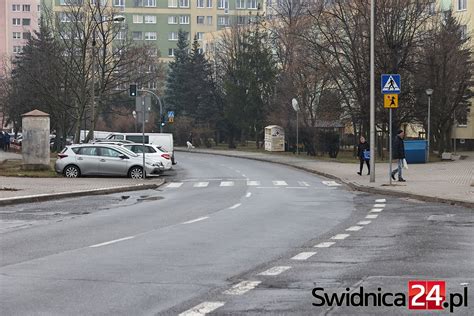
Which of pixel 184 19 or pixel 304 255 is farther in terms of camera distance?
pixel 184 19

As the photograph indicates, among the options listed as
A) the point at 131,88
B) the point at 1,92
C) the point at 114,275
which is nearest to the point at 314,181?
the point at 131,88

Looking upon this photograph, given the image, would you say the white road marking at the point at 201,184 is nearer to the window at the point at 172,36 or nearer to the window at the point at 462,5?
the window at the point at 462,5

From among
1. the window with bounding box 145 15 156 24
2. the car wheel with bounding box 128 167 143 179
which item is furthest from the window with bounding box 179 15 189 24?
the car wheel with bounding box 128 167 143 179

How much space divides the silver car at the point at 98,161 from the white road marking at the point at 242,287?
25862 mm

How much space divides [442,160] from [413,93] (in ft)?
15.8

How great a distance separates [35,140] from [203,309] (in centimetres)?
2927

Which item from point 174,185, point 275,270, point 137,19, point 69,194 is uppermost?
point 137,19

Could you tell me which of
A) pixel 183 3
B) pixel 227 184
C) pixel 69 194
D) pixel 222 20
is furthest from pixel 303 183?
pixel 222 20

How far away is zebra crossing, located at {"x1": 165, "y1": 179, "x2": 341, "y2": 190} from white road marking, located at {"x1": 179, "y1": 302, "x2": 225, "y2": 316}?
20916mm

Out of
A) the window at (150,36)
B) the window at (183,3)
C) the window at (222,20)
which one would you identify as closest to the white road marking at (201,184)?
the window at (150,36)

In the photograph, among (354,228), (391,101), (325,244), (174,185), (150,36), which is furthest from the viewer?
(150,36)

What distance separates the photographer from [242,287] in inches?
332

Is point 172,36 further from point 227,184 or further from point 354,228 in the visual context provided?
point 354,228

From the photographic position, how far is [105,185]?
2870 cm
